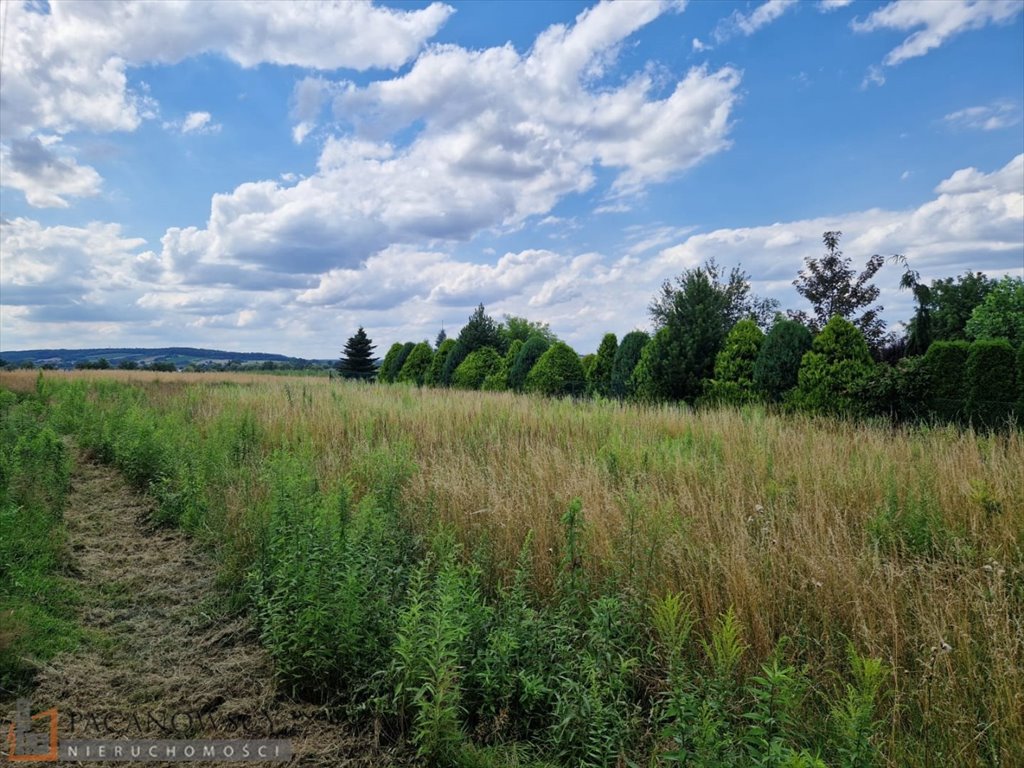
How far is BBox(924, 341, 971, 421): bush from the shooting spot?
30.3 feet

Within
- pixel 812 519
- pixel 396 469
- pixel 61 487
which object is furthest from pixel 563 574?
pixel 61 487

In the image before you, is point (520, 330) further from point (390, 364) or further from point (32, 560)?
point (32, 560)

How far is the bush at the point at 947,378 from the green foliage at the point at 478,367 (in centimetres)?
1302

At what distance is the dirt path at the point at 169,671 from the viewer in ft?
9.20

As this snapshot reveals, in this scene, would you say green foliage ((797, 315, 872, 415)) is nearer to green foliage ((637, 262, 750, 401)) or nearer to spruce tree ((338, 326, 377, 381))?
green foliage ((637, 262, 750, 401))

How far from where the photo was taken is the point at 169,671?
132 inches

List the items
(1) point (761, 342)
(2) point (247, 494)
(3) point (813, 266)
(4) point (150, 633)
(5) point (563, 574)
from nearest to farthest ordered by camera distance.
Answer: (5) point (563, 574)
(4) point (150, 633)
(2) point (247, 494)
(1) point (761, 342)
(3) point (813, 266)

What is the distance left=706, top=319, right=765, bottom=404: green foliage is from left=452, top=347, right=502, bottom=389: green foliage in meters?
9.35

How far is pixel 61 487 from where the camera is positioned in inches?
251

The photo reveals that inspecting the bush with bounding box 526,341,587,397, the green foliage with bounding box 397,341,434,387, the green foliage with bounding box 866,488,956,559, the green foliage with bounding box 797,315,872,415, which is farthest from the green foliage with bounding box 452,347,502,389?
the green foliage with bounding box 866,488,956,559

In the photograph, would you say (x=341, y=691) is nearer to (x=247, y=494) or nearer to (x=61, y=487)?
(x=247, y=494)

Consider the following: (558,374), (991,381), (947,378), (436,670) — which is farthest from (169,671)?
(558,374)

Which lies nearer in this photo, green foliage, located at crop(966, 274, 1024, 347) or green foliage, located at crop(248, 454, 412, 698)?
green foliage, located at crop(248, 454, 412, 698)

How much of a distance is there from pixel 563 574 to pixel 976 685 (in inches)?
76.3
